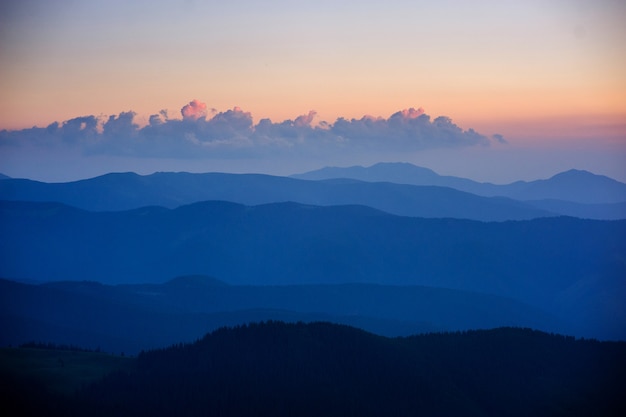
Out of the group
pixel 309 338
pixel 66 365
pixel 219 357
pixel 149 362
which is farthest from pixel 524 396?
pixel 66 365

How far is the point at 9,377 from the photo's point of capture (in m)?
173

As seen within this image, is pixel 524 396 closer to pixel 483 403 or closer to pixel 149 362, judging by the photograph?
pixel 483 403

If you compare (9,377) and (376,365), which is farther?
(376,365)

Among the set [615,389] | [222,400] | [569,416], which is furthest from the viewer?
[615,389]

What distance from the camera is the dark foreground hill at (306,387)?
170 metres

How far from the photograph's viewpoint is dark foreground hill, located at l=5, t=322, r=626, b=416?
170 m

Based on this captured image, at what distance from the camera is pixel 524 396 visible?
640ft

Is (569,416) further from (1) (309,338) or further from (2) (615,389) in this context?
(1) (309,338)

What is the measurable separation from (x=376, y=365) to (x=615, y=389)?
51.6 metres

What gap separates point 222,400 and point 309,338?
31617mm

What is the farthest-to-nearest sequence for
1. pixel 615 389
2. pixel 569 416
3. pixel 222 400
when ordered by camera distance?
1. pixel 615 389
2. pixel 569 416
3. pixel 222 400

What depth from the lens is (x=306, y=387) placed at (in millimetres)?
177500

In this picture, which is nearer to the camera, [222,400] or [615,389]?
[222,400]

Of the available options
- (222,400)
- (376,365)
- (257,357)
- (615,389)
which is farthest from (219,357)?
(615,389)
